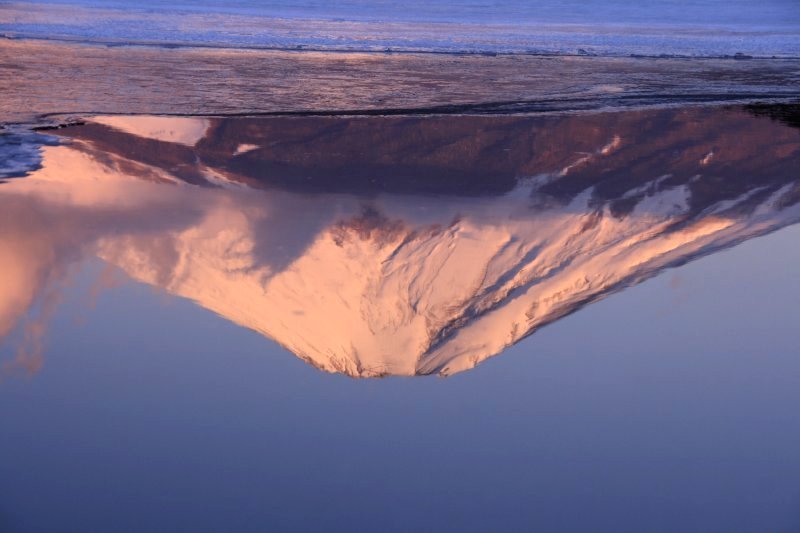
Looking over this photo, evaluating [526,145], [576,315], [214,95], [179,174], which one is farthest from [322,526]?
[214,95]

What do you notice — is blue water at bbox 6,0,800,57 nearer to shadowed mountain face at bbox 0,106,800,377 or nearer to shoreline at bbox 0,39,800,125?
shoreline at bbox 0,39,800,125

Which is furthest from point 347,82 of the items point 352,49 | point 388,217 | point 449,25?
point 449,25

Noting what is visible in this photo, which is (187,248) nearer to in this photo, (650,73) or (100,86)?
(100,86)

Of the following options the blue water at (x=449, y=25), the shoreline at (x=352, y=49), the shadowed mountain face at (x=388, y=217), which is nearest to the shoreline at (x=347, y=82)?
the shoreline at (x=352, y=49)

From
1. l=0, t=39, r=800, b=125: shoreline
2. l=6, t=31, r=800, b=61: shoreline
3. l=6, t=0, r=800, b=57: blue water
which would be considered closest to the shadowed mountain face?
l=0, t=39, r=800, b=125: shoreline

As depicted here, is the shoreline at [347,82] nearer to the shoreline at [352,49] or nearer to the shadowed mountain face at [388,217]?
the shoreline at [352,49]

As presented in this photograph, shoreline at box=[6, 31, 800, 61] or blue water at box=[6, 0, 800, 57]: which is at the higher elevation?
shoreline at box=[6, 31, 800, 61]
